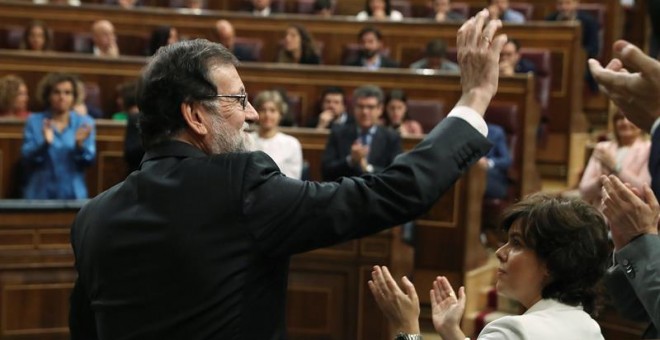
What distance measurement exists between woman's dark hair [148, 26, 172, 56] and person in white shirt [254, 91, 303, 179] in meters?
1.96

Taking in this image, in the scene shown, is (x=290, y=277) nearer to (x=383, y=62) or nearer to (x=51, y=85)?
(x=51, y=85)

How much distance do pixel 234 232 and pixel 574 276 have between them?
0.58m

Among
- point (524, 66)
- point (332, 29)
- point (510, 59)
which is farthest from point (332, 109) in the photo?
point (332, 29)

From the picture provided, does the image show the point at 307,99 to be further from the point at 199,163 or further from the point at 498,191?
the point at 199,163

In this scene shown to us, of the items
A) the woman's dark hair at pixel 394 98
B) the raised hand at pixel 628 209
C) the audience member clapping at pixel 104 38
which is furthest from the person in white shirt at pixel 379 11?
the raised hand at pixel 628 209

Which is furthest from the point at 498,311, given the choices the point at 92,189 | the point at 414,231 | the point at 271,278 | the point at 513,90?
the point at 271,278

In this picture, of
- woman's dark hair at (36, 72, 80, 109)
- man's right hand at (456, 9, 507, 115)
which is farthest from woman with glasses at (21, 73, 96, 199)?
man's right hand at (456, 9, 507, 115)

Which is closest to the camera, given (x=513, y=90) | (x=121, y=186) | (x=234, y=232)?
(x=234, y=232)

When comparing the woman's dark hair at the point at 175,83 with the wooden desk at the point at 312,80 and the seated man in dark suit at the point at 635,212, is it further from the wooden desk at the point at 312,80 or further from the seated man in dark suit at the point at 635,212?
the wooden desk at the point at 312,80

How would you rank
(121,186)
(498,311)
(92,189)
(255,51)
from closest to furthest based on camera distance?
(121,186) < (498,311) < (92,189) < (255,51)

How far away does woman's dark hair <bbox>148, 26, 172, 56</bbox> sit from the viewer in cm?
731

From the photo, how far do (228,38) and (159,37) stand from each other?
488 millimetres

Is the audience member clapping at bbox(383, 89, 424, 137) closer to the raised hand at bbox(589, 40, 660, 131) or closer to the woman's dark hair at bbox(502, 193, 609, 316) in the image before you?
the raised hand at bbox(589, 40, 660, 131)

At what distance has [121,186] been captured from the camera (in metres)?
1.77
